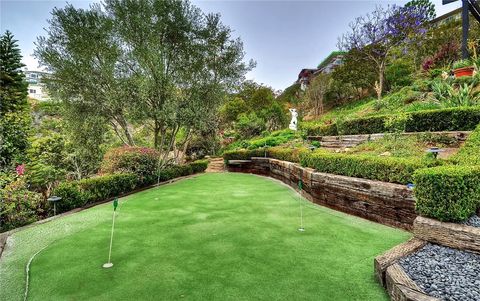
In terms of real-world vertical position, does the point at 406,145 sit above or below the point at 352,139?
below

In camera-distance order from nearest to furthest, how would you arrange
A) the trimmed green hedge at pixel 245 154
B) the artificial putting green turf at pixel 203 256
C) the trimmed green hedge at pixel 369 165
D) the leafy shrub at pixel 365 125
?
the artificial putting green turf at pixel 203 256 < the trimmed green hedge at pixel 369 165 < the leafy shrub at pixel 365 125 < the trimmed green hedge at pixel 245 154

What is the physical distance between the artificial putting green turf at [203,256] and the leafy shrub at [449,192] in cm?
85

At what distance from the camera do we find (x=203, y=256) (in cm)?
349

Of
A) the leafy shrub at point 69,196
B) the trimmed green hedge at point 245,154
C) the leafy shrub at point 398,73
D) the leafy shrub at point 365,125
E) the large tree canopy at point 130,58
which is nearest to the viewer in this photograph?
the leafy shrub at point 69,196

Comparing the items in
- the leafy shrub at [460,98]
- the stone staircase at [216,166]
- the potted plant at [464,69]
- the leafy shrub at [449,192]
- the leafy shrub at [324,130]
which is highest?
the potted plant at [464,69]

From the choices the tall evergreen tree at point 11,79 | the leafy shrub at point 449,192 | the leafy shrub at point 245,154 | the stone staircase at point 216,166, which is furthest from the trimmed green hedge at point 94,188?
the leafy shrub at point 449,192

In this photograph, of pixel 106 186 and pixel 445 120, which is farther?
pixel 106 186

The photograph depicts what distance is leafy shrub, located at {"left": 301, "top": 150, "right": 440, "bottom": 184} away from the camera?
4340mm

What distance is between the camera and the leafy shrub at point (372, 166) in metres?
4.34

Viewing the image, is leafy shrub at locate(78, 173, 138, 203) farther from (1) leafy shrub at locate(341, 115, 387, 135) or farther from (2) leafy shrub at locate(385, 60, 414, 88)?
(2) leafy shrub at locate(385, 60, 414, 88)

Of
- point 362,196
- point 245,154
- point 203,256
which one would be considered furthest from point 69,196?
point 245,154

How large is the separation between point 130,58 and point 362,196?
9.84 meters

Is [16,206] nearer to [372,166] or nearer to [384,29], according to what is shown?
[372,166]

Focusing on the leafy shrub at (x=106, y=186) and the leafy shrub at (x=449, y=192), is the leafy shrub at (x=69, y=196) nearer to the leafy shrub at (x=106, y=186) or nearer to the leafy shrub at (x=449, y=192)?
the leafy shrub at (x=106, y=186)
